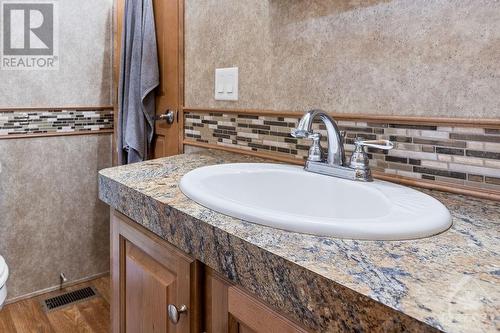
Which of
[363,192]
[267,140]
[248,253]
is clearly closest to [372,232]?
[248,253]

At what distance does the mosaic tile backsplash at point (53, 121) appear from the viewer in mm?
1806

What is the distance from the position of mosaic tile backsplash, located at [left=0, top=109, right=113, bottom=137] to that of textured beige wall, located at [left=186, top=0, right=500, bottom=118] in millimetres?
962

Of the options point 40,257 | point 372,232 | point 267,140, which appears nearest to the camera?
point 372,232

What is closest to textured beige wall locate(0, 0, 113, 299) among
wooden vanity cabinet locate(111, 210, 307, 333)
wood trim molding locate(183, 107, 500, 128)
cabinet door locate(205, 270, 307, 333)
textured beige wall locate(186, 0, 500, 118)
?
textured beige wall locate(186, 0, 500, 118)

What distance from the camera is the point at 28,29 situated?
182 centimetres

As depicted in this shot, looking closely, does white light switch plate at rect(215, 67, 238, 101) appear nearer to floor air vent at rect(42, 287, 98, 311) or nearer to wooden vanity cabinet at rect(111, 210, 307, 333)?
wooden vanity cabinet at rect(111, 210, 307, 333)

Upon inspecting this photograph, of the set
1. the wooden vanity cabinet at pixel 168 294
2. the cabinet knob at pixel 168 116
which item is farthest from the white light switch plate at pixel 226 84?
the wooden vanity cabinet at pixel 168 294

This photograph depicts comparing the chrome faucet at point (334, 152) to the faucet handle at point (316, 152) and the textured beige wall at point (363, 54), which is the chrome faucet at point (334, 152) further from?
the textured beige wall at point (363, 54)

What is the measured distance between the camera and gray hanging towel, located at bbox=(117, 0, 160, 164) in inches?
66.3

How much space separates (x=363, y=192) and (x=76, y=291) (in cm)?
179

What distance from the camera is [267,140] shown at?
1.22 metres

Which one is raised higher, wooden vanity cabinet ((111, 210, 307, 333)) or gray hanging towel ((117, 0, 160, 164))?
gray hanging towel ((117, 0, 160, 164))

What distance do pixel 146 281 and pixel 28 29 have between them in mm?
1623

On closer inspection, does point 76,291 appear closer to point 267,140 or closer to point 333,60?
point 267,140
